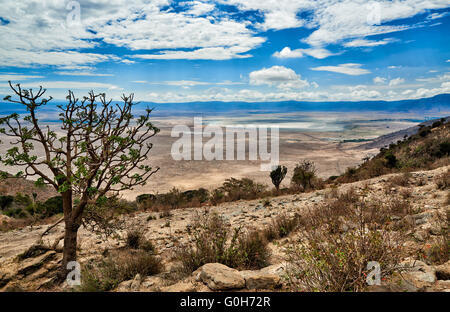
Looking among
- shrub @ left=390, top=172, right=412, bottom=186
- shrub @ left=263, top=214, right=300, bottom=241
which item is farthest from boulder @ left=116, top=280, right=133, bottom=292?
shrub @ left=390, top=172, right=412, bottom=186

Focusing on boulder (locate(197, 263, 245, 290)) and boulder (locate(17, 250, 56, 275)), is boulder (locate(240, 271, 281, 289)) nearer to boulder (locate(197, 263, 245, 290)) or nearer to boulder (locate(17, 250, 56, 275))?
boulder (locate(197, 263, 245, 290))

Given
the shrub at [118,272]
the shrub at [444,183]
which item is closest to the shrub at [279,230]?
the shrub at [118,272]

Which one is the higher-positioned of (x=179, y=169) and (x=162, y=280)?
(x=162, y=280)

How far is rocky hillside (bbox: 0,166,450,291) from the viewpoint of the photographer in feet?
11.5

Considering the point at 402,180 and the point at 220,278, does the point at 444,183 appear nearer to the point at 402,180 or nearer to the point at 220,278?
the point at 402,180

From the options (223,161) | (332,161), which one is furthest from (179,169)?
(332,161)

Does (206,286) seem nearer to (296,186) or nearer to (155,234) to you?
(155,234)

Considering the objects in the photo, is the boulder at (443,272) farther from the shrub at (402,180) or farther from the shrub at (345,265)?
the shrub at (402,180)

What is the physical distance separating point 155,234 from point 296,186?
10.7 meters

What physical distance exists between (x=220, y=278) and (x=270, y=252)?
240 cm

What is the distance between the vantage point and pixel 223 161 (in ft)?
218

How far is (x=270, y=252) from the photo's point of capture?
18.6ft

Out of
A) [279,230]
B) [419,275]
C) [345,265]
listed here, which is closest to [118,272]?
[345,265]

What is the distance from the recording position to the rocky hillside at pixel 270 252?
3.49 m
